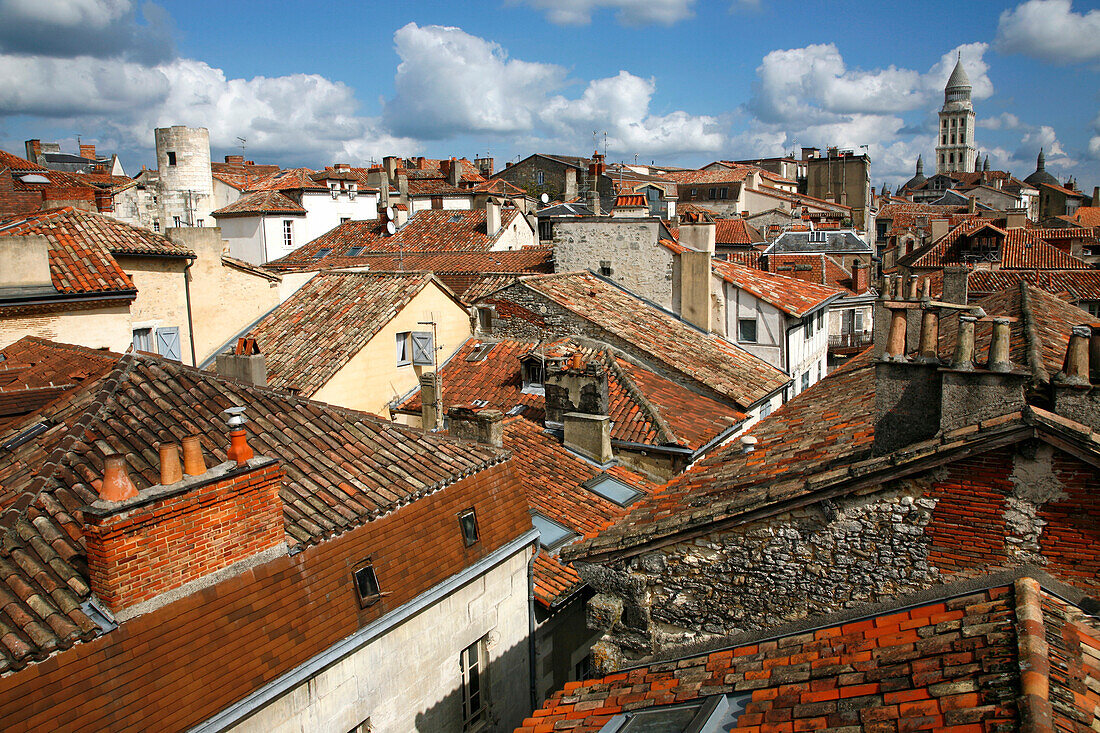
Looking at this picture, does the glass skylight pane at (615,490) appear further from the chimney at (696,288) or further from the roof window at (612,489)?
the chimney at (696,288)

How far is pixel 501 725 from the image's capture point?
10.2 meters

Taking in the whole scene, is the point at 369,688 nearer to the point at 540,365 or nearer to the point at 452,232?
the point at 540,365

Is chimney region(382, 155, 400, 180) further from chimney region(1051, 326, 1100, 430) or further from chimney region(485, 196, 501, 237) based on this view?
chimney region(1051, 326, 1100, 430)

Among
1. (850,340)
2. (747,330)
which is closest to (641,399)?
(747,330)

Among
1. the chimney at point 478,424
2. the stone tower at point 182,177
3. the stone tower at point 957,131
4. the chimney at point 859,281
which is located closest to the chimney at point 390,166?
the stone tower at point 182,177

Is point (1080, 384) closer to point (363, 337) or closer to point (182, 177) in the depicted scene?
point (363, 337)

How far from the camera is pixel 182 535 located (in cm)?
663

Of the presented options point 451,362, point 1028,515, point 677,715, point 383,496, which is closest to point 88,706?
point 383,496

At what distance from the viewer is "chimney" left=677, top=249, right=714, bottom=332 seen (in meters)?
22.7

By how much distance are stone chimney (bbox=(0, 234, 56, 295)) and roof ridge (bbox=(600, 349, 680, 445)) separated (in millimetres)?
11584

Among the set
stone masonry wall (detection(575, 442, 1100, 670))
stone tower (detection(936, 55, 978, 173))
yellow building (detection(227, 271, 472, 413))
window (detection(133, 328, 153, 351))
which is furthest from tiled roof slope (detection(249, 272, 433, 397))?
stone tower (detection(936, 55, 978, 173))

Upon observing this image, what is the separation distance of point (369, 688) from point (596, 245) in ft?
60.8

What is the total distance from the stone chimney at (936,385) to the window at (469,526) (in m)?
4.98

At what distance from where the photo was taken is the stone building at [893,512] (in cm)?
570
